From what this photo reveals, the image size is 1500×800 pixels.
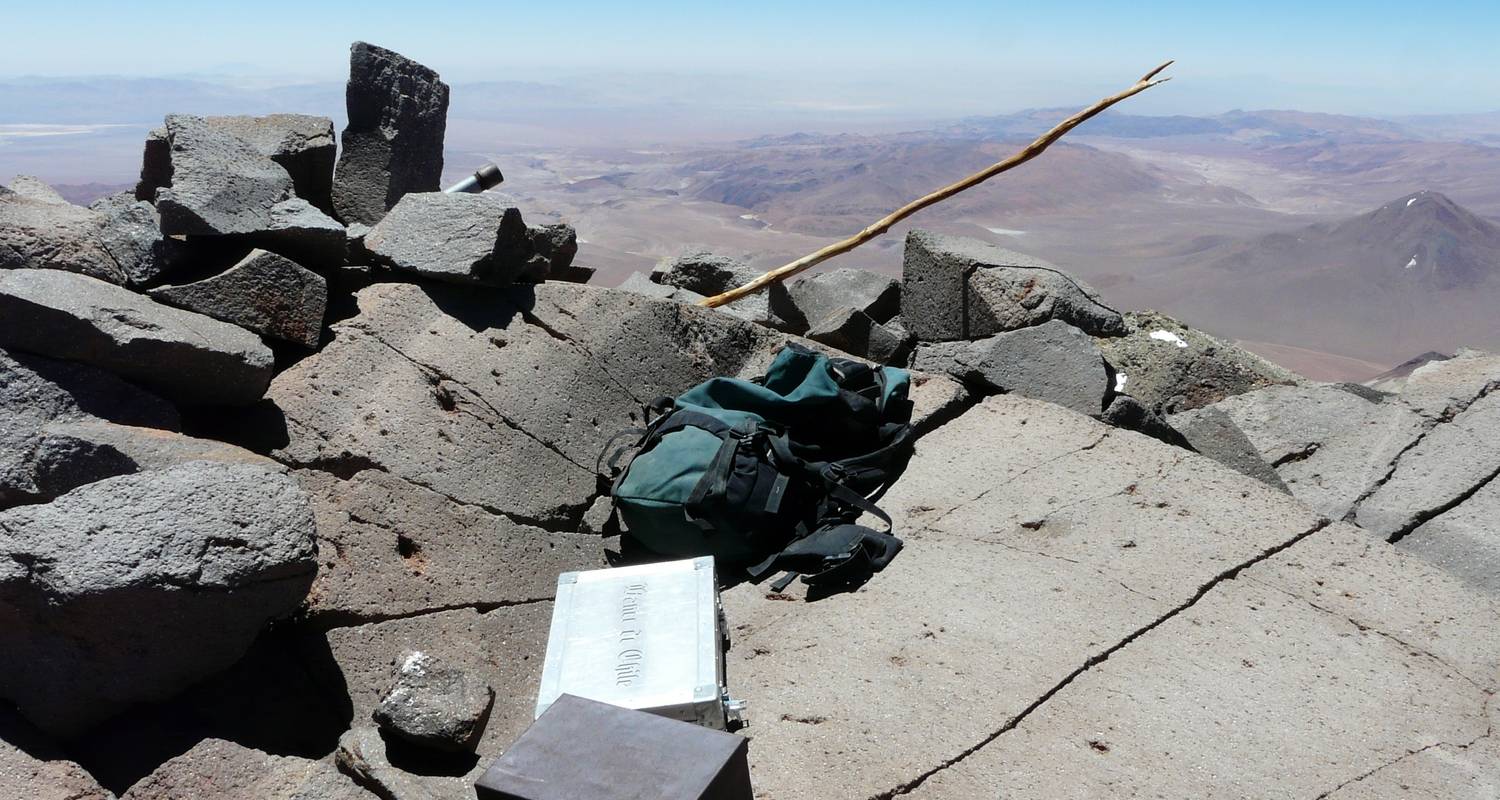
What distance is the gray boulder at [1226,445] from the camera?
4496 millimetres

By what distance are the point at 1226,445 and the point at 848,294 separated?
8.09ft

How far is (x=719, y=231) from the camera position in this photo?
61.7 metres

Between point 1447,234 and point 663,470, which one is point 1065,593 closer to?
point 663,470

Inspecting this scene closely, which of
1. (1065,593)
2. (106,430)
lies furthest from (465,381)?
(1065,593)

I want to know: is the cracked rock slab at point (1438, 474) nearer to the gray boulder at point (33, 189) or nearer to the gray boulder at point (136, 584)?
the gray boulder at point (136, 584)

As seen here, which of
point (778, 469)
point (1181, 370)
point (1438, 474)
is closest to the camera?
point (778, 469)

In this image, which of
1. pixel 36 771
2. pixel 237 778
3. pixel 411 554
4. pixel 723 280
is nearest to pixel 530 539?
pixel 411 554

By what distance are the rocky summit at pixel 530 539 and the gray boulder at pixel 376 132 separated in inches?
12.7

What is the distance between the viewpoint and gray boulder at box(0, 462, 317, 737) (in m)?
2.63

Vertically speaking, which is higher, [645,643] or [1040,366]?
[1040,366]

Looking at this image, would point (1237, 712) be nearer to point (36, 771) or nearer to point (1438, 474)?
point (1438, 474)

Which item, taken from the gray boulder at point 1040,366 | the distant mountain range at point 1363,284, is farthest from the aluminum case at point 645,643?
the distant mountain range at point 1363,284

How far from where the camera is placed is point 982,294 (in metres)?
5.58

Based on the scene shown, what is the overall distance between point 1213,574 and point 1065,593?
50 centimetres
